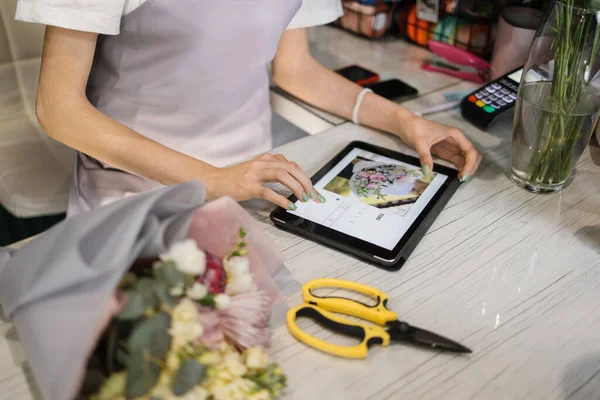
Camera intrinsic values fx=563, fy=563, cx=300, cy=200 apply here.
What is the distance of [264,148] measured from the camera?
1.10 m

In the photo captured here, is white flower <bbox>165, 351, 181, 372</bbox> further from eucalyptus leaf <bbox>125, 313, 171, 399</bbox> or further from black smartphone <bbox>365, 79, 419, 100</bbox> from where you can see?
black smartphone <bbox>365, 79, 419, 100</bbox>

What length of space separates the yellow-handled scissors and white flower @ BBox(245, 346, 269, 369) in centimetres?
9

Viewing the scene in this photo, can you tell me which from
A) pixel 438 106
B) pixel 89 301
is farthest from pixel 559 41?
pixel 89 301

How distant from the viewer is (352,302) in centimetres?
60

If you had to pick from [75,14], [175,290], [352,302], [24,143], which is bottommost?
[24,143]

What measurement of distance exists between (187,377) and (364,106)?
664 mm

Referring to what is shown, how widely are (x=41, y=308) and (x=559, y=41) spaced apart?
66cm

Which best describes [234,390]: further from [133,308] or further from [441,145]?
[441,145]

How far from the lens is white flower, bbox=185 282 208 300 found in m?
0.45

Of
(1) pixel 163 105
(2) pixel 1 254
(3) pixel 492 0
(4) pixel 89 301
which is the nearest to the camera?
(4) pixel 89 301

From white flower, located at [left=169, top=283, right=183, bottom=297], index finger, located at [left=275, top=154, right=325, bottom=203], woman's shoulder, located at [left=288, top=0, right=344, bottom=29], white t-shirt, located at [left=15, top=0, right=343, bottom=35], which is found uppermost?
white t-shirt, located at [left=15, top=0, right=343, bottom=35]

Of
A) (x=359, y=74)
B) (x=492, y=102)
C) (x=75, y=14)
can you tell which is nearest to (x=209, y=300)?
(x=75, y=14)

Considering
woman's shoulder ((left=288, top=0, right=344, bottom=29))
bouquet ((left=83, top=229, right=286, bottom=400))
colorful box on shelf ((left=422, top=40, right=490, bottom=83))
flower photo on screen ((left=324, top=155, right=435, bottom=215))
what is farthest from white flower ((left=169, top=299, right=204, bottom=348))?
colorful box on shelf ((left=422, top=40, right=490, bottom=83))

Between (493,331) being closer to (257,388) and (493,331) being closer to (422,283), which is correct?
(422,283)
